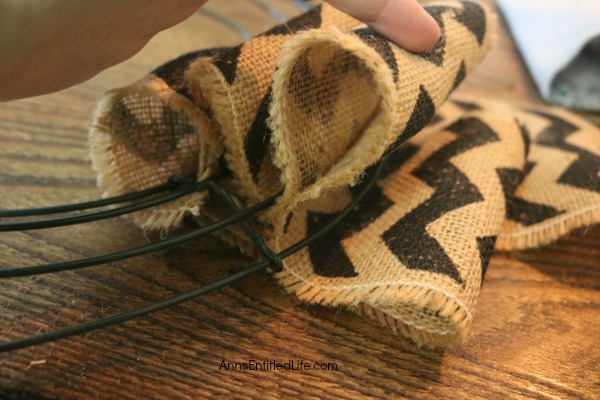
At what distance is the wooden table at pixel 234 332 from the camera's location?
25 cm

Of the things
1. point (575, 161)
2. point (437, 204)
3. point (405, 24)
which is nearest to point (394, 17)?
point (405, 24)

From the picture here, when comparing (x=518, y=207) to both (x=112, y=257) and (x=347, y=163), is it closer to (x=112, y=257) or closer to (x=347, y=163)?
(x=347, y=163)

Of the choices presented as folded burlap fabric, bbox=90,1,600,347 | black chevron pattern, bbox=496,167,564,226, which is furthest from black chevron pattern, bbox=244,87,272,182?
black chevron pattern, bbox=496,167,564,226

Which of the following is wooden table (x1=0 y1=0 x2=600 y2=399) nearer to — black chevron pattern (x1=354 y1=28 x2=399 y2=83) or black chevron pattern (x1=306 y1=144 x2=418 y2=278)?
black chevron pattern (x1=306 y1=144 x2=418 y2=278)

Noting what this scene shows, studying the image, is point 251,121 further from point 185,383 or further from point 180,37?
point 180,37

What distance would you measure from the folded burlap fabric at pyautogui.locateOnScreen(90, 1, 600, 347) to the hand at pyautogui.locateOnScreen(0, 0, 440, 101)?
16 millimetres

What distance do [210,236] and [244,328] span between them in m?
0.08

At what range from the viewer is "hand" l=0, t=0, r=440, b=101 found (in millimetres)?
237

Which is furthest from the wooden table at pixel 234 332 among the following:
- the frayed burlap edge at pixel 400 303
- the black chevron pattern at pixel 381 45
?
the black chevron pattern at pixel 381 45

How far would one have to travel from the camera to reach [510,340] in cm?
30

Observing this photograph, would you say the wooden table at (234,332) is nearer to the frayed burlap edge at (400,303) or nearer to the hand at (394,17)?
the frayed burlap edge at (400,303)

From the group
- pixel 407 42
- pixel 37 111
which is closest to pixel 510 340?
pixel 407 42

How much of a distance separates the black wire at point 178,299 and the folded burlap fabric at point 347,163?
0.05 ft

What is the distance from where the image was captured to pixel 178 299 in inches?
9.9
